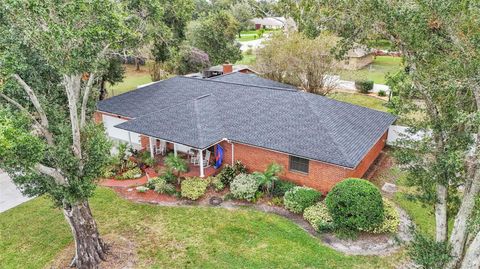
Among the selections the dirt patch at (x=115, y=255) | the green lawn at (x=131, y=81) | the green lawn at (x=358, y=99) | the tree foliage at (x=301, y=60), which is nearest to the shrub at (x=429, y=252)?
the dirt patch at (x=115, y=255)

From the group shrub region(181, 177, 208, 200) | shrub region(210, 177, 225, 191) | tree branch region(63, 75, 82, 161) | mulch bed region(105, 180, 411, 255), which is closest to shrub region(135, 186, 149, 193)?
mulch bed region(105, 180, 411, 255)

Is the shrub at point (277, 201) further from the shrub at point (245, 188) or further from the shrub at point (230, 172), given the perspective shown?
the shrub at point (230, 172)

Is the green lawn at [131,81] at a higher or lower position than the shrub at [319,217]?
lower

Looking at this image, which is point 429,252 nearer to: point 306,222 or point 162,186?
point 306,222

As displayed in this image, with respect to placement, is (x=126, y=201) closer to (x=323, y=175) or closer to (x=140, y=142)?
(x=140, y=142)

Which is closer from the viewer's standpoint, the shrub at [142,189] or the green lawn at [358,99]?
the shrub at [142,189]
